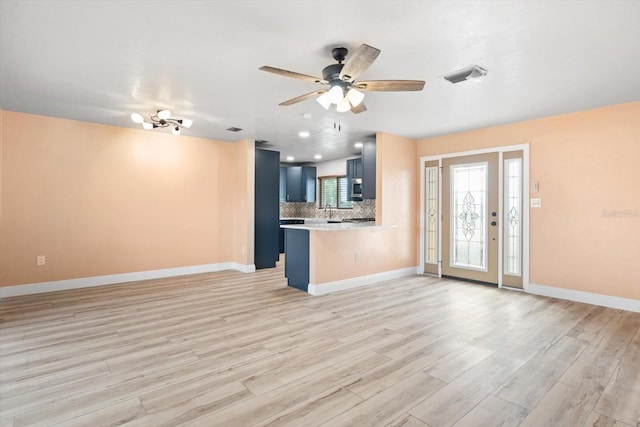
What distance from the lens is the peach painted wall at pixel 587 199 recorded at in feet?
13.3

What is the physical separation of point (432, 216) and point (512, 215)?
137 centimetres

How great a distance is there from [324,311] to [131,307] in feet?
A: 7.93

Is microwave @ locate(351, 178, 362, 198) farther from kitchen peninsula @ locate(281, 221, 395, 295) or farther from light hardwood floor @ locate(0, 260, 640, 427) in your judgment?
light hardwood floor @ locate(0, 260, 640, 427)

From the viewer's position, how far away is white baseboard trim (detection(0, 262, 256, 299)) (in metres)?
4.65

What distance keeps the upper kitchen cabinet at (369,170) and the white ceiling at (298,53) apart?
130 cm

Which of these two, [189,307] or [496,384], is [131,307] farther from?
[496,384]

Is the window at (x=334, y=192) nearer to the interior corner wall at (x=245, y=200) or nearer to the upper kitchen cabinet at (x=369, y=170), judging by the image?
the upper kitchen cabinet at (x=369, y=170)

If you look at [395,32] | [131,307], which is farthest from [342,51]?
[131,307]

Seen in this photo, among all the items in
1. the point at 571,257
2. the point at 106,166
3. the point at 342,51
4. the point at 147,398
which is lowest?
the point at 147,398

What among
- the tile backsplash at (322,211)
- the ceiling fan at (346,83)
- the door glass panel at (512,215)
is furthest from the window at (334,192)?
the ceiling fan at (346,83)

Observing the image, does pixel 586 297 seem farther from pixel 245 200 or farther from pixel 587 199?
pixel 245 200

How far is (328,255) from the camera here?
4.93 m

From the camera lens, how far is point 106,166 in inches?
209

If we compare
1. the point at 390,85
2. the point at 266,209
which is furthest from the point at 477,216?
the point at 266,209
